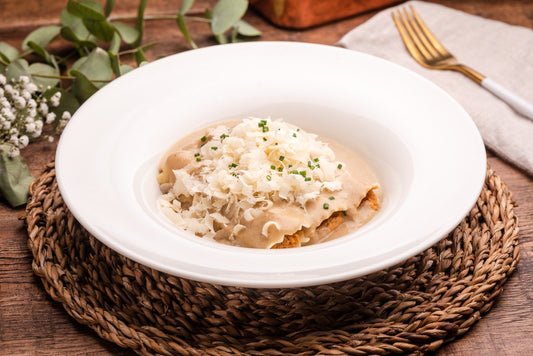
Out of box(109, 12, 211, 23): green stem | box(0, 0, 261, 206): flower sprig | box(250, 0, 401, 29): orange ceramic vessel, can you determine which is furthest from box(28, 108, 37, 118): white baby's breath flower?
box(250, 0, 401, 29): orange ceramic vessel

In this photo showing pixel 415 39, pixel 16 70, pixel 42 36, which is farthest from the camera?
pixel 415 39

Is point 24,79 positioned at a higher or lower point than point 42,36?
higher

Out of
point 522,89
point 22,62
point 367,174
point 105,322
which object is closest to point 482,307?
point 367,174

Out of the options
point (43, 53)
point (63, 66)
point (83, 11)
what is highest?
point (83, 11)

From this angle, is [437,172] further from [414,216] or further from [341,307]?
[341,307]

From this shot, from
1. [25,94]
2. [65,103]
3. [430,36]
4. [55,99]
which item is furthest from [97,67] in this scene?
[430,36]

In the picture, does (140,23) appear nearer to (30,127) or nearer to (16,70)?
(16,70)

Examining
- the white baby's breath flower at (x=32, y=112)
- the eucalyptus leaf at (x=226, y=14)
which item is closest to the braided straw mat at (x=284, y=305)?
the white baby's breath flower at (x=32, y=112)

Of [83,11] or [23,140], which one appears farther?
[83,11]
